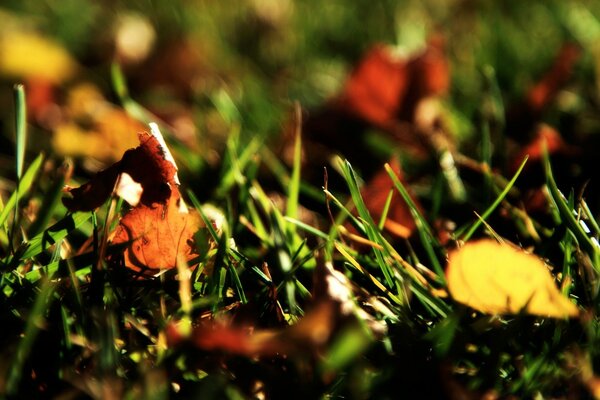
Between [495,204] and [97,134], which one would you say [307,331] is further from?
[97,134]

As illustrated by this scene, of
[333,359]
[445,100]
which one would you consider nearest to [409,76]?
[445,100]

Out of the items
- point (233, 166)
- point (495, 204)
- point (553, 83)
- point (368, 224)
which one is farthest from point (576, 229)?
point (553, 83)

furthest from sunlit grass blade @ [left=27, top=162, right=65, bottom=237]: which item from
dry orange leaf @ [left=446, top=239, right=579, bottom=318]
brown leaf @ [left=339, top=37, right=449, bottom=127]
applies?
brown leaf @ [left=339, top=37, right=449, bottom=127]

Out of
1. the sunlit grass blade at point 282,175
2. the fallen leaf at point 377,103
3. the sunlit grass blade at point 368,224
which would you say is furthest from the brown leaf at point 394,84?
the sunlit grass blade at point 368,224

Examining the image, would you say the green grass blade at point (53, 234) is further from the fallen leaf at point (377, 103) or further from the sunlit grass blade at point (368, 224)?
the fallen leaf at point (377, 103)

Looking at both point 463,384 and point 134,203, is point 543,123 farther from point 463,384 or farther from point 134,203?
point 134,203

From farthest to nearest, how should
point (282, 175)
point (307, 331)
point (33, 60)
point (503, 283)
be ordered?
point (33, 60) → point (282, 175) → point (503, 283) → point (307, 331)
